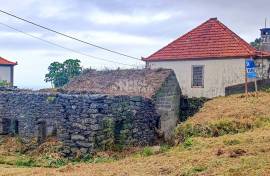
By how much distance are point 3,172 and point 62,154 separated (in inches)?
124

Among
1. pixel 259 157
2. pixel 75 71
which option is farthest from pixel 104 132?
pixel 75 71

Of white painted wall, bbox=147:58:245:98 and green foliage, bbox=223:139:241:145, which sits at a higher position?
white painted wall, bbox=147:58:245:98

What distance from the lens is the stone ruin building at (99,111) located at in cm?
1406

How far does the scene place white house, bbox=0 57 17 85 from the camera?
116 feet

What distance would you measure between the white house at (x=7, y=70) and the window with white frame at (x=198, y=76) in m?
18.1

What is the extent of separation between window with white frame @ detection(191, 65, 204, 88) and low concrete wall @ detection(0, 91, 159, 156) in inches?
244

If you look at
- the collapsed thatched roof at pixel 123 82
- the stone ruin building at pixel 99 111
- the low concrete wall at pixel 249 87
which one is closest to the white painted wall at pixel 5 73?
the stone ruin building at pixel 99 111

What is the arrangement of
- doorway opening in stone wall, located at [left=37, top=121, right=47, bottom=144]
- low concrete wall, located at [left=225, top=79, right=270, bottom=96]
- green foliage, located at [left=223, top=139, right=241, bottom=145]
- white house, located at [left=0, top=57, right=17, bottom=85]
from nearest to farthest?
green foliage, located at [left=223, top=139, right=241, bottom=145] < doorway opening in stone wall, located at [left=37, top=121, right=47, bottom=144] < low concrete wall, located at [left=225, top=79, right=270, bottom=96] < white house, located at [left=0, top=57, right=17, bottom=85]

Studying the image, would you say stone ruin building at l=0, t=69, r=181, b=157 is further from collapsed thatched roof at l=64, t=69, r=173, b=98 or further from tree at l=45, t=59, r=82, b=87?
tree at l=45, t=59, r=82, b=87

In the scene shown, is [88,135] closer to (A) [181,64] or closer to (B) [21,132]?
(B) [21,132]

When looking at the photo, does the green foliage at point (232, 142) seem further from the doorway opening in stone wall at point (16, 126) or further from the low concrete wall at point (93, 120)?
the doorway opening in stone wall at point (16, 126)

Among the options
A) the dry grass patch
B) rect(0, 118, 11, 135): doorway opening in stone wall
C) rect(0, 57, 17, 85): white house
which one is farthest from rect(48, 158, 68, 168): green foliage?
rect(0, 57, 17, 85): white house

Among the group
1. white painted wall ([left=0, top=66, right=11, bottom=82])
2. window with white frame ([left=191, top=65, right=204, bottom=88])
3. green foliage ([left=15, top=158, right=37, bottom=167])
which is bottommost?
green foliage ([left=15, top=158, right=37, bottom=167])

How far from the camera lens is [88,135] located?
14.0m
